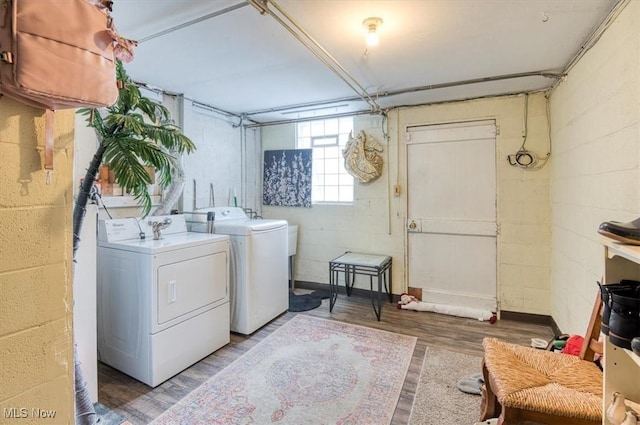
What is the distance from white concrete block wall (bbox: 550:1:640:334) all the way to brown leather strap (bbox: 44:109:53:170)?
2.12 meters

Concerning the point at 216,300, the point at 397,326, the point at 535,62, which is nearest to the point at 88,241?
the point at 216,300

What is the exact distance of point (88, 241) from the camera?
2018mm

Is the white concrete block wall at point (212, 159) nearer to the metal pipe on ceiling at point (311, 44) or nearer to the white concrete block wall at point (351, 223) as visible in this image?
the white concrete block wall at point (351, 223)

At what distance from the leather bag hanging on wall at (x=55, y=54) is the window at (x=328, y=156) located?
357cm

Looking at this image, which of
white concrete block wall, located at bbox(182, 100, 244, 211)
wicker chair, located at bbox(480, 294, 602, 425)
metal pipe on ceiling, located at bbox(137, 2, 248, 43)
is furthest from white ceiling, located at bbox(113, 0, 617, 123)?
wicker chair, located at bbox(480, 294, 602, 425)

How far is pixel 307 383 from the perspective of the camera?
7.43ft

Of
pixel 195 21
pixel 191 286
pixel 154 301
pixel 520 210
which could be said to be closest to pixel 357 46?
pixel 195 21

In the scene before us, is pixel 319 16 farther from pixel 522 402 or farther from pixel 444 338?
pixel 444 338

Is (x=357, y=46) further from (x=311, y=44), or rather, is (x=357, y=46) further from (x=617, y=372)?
(x=617, y=372)

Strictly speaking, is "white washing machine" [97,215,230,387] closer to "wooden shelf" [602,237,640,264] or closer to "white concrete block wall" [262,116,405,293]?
"white concrete block wall" [262,116,405,293]

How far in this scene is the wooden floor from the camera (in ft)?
6.72

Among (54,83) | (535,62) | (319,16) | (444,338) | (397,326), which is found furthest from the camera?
(397,326)

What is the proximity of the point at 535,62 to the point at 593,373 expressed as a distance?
230 centimetres

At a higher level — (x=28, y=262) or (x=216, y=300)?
(x=28, y=262)
